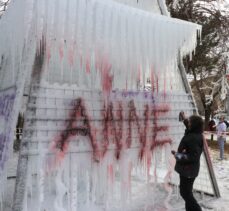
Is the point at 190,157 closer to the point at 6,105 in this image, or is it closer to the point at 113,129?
the point at 113,129

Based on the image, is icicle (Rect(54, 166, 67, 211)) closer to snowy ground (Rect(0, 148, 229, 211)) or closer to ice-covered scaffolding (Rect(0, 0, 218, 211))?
ice-covered scaffolding (Rect(0, 0, 218, 211))

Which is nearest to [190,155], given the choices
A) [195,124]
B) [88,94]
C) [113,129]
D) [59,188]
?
[195,124]

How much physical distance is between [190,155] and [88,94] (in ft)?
4.95

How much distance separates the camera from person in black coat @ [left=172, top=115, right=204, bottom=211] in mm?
4371

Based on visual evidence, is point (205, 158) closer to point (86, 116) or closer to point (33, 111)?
point (86, 116)

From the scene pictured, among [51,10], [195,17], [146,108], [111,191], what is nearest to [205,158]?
[146,108]

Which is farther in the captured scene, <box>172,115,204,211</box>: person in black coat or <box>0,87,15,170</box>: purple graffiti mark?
<box>172,115,204,211</box>: person in black coat

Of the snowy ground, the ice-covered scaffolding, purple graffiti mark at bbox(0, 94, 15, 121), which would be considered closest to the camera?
the ice-covered scaffolding

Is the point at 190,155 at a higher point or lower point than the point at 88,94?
lower

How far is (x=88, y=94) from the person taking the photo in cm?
467

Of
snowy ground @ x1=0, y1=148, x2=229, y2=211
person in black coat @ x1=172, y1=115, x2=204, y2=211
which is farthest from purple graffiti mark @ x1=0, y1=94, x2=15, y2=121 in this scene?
person in black coat @ x1=172, y1=115, x2=204, y2=211

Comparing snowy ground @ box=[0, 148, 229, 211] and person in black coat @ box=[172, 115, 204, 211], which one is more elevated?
person in black coat @ box=[172, 115, 204, 211]

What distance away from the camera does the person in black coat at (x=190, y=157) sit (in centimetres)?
437

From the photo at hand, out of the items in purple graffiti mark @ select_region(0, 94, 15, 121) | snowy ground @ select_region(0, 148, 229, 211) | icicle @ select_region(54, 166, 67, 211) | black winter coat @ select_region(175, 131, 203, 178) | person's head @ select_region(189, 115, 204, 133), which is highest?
purple graffiti mark @ select_region(0, 94, 15, 121)
